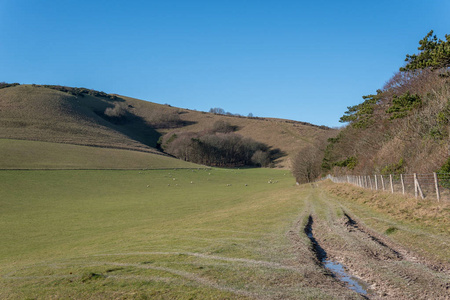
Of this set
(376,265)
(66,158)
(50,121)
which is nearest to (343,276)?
(376,265)

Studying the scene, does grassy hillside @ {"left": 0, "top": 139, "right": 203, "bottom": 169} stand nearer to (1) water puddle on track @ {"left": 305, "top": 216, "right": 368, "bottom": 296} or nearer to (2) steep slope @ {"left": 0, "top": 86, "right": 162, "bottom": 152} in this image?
(2) steep slope @ {"left": 0, "top": 86, "right": 162, "bottom": 152}

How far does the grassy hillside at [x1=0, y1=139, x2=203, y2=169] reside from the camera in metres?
73.0

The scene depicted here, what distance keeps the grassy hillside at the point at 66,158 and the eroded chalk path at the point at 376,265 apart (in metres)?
70.0

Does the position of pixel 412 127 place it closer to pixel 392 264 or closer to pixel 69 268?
pixel 392 264

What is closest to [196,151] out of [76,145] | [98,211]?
[76,145]

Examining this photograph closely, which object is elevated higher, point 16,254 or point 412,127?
point 412,127

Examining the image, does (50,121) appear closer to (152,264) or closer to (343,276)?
(152,264)

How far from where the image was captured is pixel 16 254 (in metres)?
18.7

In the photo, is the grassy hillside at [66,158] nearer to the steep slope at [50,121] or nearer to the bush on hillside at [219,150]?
the steep slope at [50,121]

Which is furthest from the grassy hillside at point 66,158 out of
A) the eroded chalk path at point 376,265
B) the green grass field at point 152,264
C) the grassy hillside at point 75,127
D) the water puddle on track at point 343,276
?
the water puddle on track at point 343,276

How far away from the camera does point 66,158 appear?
8300cm

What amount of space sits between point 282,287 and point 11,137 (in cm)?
10781

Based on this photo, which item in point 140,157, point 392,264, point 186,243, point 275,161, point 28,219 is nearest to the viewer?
point 392,264

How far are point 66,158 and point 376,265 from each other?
85375 millimetres
